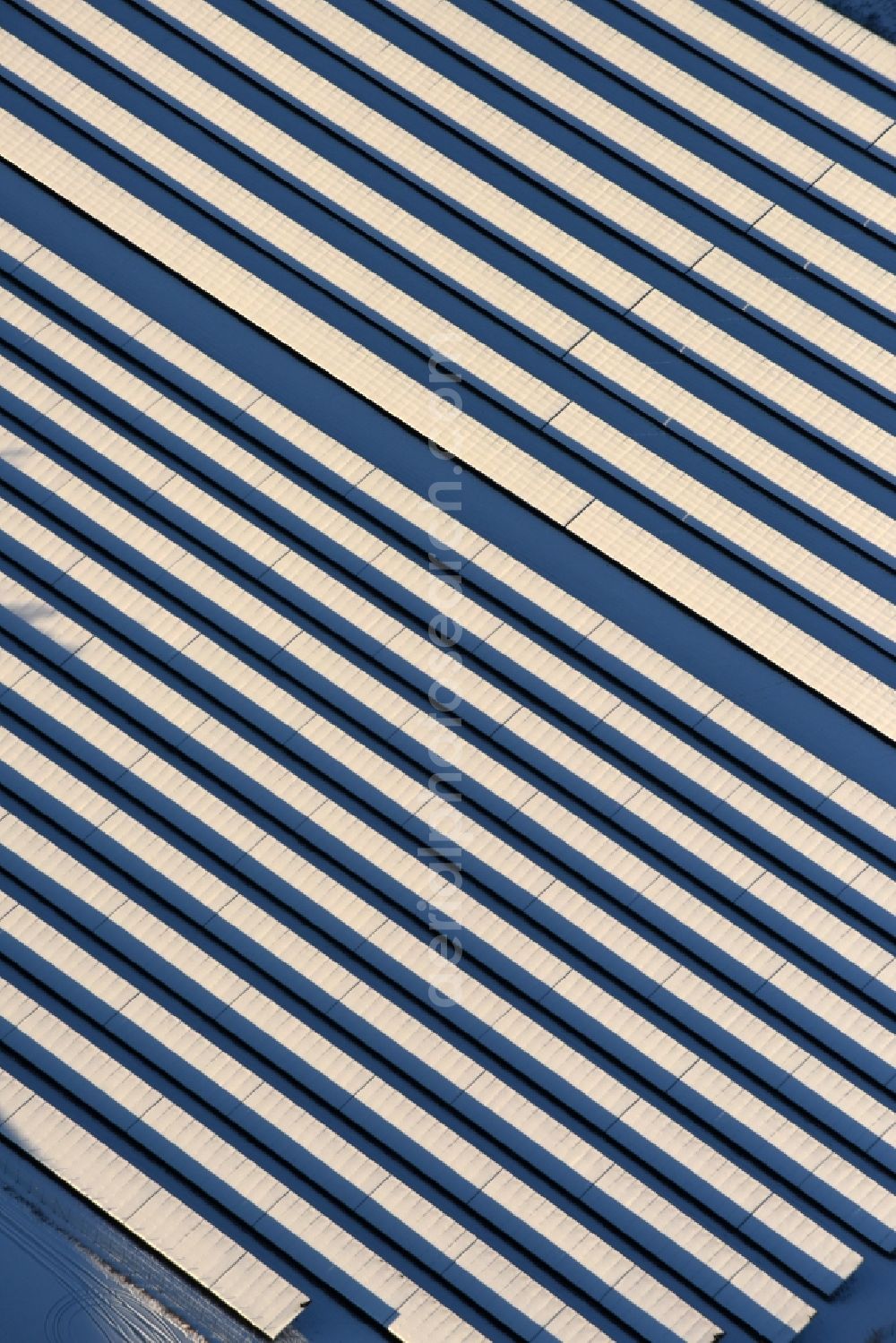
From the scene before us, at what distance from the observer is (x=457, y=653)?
266 ft

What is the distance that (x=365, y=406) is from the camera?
276 feet

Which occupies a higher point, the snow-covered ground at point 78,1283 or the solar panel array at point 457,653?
the solar panel array at point 457,653

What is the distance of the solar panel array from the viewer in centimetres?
7594

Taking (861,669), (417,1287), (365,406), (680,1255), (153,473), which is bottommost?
(417,1287)

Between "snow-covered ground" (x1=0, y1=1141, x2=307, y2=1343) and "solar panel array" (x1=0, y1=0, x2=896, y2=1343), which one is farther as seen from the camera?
"solar panel array" (x1=0, y1=0, x2=896, y2=1343)

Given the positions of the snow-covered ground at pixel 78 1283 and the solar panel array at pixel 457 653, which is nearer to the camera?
the snow-covered ground at pixel 78 1283

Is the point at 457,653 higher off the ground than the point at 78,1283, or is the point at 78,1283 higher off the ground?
the point at 457,653

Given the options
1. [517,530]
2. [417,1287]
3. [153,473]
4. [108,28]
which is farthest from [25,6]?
[417,1287]

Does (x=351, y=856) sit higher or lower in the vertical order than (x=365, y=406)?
lower

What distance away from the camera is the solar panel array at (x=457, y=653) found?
75938 mm

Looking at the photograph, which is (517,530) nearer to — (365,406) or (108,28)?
(365,406)

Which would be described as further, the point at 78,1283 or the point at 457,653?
the point at 457,653

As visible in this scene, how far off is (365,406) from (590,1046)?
28159 millimetres

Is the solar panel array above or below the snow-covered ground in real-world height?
above
